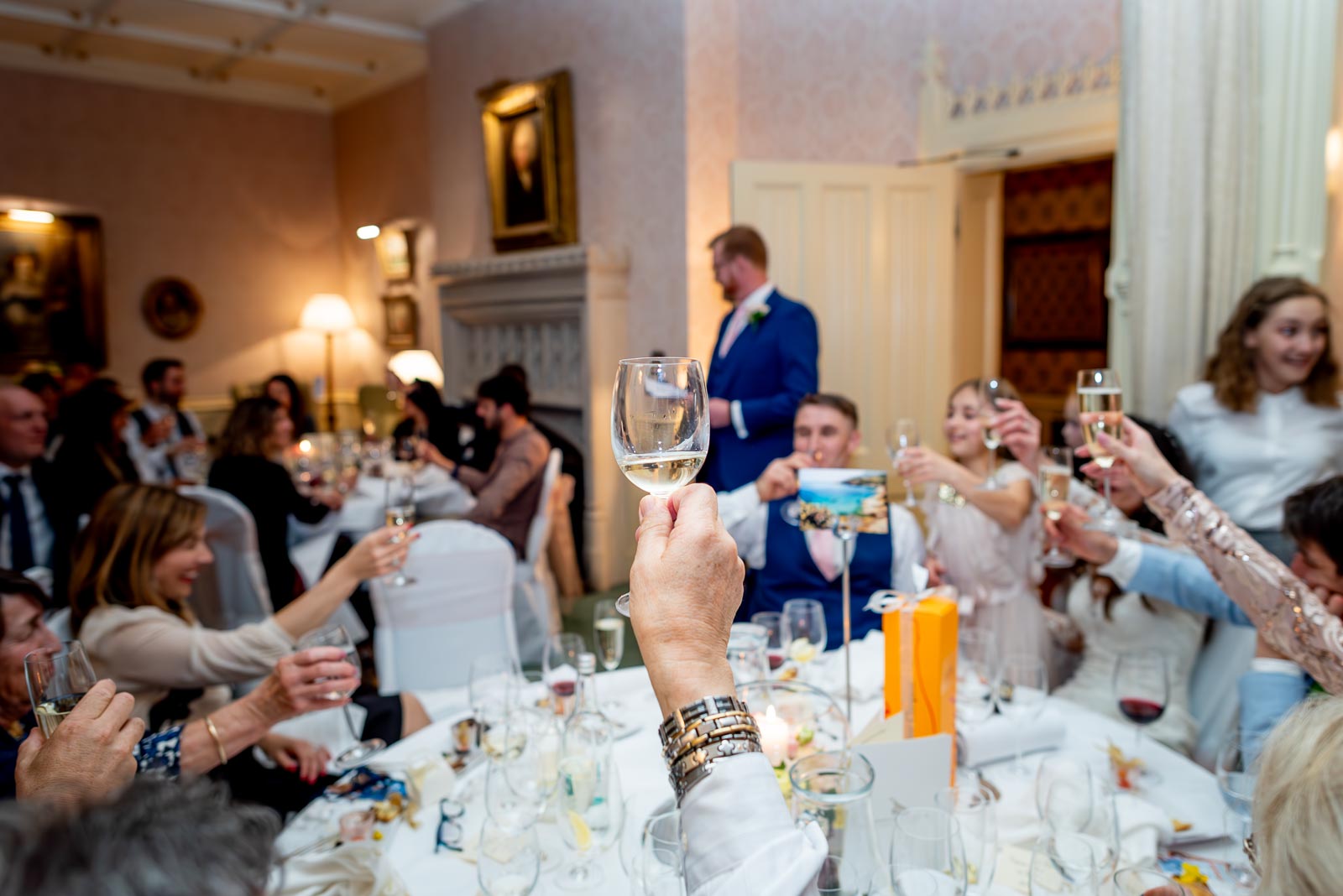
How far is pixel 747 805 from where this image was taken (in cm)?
73

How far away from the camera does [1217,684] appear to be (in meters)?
2.22

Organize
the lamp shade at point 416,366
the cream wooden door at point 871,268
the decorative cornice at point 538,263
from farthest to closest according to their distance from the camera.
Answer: the lamp shade at point 416,366
the decorative cornice at point 538,263
the cream wooden door at point 871,268

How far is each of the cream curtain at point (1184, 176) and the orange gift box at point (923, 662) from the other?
249 centimetres

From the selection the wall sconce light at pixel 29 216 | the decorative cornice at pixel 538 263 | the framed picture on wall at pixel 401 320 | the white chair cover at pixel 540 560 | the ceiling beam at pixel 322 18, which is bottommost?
the white chair cover at pixel 540 560

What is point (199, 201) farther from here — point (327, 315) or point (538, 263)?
point (538, 263)

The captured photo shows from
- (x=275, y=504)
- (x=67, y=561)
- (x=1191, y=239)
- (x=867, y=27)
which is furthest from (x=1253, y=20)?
(x=67, y=561)

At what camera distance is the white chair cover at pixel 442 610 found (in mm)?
2611

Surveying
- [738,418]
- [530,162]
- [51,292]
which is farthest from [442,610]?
[51,292]

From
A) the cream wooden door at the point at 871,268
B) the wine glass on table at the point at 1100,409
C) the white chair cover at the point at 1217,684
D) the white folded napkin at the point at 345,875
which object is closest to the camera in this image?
the white folded napkin at the point at 345,875

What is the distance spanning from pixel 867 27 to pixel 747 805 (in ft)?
17.6

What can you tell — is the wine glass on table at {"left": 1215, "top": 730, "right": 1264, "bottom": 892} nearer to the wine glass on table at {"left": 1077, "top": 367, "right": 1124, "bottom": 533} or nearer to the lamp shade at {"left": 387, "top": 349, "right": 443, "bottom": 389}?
the wine glass on table at {"left": 1077, "top": 367, "right": 1124, "bottom": 533}

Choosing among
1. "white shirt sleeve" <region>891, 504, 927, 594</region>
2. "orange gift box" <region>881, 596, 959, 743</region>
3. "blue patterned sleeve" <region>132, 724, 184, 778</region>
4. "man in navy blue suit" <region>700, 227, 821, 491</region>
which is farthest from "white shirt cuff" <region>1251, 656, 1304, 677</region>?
"man in navy blue suit" <region>700, 227, 821, 491</region>

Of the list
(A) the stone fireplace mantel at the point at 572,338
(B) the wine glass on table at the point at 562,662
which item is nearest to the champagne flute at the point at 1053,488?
(B) the wine glass on table at the point at 562,662

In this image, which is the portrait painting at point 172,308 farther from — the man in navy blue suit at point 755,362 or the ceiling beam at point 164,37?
the man in navy blue suit at point 755,362
